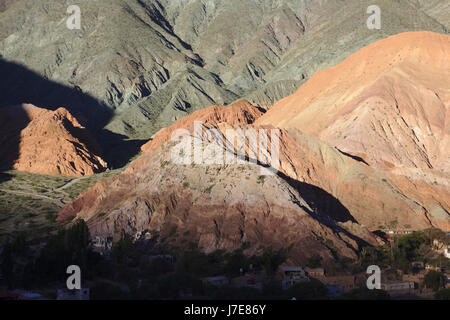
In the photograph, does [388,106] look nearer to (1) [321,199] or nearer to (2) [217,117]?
(1) [321,199]

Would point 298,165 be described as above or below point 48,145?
below

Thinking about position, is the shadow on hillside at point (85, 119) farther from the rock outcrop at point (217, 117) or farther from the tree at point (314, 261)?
the tree at point (314, 261)

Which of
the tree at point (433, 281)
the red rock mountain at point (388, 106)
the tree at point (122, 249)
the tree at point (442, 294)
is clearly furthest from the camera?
the red rock mountain at point (388, 106)

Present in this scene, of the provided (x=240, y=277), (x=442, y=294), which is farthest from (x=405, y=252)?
(x=240, y=277)

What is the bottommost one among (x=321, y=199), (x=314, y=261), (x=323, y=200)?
(x=314, y=261)

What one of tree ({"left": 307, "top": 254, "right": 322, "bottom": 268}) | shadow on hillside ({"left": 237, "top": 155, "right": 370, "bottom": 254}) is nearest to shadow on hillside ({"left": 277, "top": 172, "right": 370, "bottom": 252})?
shadow on hillside ({"left": 237, "top": 155, "right": 370, "bottom": 254})

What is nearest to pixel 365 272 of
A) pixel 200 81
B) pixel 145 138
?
pixel 145 138

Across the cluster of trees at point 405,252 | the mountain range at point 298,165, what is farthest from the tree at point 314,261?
the cluster of trees at point 405,252

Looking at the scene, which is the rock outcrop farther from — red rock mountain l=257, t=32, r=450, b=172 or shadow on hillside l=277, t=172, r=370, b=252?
shadow on hillside l=277, t=172, r=370, b=252
